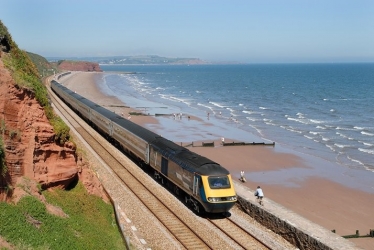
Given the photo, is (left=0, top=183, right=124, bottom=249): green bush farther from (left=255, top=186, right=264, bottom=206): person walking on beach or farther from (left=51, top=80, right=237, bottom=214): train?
(left=255, top=186, right=264, bottom=206): person walking on beach

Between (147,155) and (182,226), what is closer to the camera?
(182,226)

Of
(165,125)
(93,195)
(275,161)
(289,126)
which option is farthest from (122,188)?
(289,126)

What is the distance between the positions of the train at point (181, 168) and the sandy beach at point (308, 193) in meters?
7.64

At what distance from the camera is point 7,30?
2053cm

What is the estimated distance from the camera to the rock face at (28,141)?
1556 centimetres

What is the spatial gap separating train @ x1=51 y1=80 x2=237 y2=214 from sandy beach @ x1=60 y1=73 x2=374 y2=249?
25.1 ft

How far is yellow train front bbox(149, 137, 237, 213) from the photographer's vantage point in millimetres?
20000

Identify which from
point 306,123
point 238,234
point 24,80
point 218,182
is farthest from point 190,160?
point 306,123

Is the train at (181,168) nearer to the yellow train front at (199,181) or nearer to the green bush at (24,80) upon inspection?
the yellow train front at (199,181)

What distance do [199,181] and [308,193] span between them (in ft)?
45.1

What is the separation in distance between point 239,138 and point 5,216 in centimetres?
3992

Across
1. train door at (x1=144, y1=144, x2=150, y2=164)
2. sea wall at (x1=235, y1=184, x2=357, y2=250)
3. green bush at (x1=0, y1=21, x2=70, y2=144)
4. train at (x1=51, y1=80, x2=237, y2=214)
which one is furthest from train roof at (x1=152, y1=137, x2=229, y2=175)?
green bush at (x1=0, y1=21, x2=70, y2=144)

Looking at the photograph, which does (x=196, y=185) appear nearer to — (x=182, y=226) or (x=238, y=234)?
(x=182, y=226)

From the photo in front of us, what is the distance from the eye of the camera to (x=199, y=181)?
804 inches
